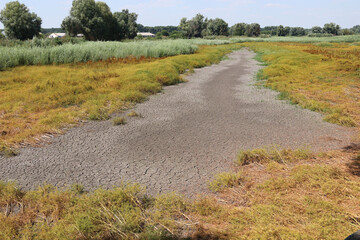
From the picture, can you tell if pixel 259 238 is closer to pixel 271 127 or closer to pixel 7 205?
pixel 7 205

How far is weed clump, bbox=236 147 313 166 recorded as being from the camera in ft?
15.3

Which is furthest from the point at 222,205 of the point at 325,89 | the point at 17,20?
the point at 17,20

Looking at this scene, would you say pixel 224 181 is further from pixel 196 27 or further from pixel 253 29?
pixel 253 29

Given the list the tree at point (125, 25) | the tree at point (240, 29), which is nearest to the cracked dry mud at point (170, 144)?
the tree at point (125, 25)

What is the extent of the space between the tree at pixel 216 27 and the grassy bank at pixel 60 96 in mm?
126960

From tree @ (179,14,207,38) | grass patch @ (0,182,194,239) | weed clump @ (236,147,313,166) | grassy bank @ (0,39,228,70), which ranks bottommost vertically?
grass patch @ (0,182,194,239)

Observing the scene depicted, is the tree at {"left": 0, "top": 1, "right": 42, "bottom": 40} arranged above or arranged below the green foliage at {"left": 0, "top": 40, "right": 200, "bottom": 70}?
above

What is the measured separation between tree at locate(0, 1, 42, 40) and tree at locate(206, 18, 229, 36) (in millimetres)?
91806

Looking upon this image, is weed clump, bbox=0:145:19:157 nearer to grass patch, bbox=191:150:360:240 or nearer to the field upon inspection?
the field

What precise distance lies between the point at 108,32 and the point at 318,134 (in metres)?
73.6

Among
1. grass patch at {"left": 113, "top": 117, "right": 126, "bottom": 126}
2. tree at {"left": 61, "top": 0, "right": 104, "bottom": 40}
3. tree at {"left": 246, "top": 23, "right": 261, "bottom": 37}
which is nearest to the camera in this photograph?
grass patch at {"left": 113, "top": 117, "right": 126, "bottom": 126}

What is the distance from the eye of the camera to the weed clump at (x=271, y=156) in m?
4.66

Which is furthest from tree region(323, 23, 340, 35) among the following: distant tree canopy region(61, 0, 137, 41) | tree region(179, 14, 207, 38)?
distant tree canopy region(61, 0, 137, 41)

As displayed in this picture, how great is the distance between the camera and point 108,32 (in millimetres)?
70000
